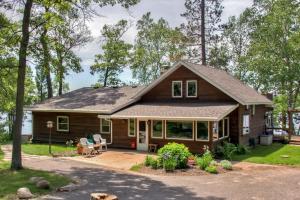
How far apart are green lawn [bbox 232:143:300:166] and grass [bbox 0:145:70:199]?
37.0 ft

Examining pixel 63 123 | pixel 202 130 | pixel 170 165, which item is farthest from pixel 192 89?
pixel 63 123

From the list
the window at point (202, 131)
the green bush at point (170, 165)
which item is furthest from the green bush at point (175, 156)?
the window at point (202, 131)

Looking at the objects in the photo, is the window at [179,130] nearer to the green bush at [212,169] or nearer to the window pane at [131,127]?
the window pane at [131,127]

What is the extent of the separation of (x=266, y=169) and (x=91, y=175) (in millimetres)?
8925

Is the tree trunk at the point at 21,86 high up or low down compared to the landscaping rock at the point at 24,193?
up

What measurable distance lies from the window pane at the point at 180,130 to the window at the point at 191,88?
380cm

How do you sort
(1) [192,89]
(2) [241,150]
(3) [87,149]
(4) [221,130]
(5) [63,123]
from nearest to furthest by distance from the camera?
(3) [87,149] < (2) [241,150] < (4) [221,130] < (1) [192,89] < (5) [63,123]

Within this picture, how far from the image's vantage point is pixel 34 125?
1297 inches

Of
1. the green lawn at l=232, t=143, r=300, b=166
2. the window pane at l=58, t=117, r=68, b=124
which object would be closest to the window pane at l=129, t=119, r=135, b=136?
the window pane at l=58, t=117, r=68, b=124

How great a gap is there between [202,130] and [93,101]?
414 inches

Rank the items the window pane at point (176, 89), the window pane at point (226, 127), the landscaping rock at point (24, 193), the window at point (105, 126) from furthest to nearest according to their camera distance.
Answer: the window pane at point (176, 89)
the window at point (105, 126)
the window pane at point (226, 127)
the landscaping rock at point (24, 193)

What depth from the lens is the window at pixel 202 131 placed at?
24.5m

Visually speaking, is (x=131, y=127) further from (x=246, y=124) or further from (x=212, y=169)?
(x=212, y=169)

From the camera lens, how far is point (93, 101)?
31688mm
